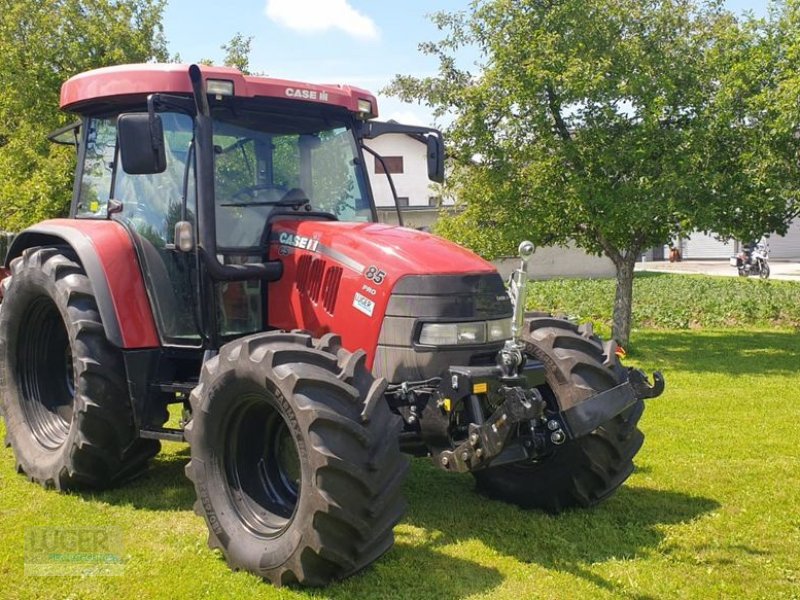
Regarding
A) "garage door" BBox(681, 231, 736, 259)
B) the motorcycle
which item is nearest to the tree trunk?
the motorcycle

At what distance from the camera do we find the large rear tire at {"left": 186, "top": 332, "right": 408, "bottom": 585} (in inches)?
159

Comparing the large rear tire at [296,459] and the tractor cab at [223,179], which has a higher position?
the tractor cab at [223,179]

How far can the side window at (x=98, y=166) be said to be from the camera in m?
6.03

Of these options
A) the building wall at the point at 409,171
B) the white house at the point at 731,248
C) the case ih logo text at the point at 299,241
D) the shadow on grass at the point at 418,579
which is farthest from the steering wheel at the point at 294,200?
the white house at the point at 731,248

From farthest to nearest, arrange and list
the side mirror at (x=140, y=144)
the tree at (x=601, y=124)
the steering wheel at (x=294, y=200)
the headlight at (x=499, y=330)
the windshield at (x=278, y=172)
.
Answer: the tree at (x=601, y=124)
the steering wheel at (x=294, y=200)
the windshield at (x=278, y=172)
the headlight at (x=499, y=330)
the side mirror at (x=140, y=144)

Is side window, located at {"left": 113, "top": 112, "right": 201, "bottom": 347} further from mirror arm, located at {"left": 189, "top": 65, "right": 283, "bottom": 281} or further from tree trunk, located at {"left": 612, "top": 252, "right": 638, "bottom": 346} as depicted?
tree trunk, located at {"left": 612, "top": 252, "right": 638, "bottom": 346}

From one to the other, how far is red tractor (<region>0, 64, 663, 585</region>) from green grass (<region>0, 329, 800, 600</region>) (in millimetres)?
211

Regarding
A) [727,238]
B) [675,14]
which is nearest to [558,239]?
[727,238]

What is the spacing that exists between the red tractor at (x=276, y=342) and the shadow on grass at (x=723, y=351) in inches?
270

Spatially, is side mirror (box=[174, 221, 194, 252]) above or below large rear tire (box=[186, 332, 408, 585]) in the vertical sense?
above

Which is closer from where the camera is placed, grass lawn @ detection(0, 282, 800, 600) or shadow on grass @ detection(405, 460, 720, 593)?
grass lawn @ detection(0, 282, 800, 600)

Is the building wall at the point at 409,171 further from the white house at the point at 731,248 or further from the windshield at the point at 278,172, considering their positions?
the windshield at the point at 278,172

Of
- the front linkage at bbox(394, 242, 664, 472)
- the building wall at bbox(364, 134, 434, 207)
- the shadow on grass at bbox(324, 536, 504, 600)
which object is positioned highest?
the building wall at bbox(364, 134, 434, 207)

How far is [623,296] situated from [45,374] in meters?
8.36
